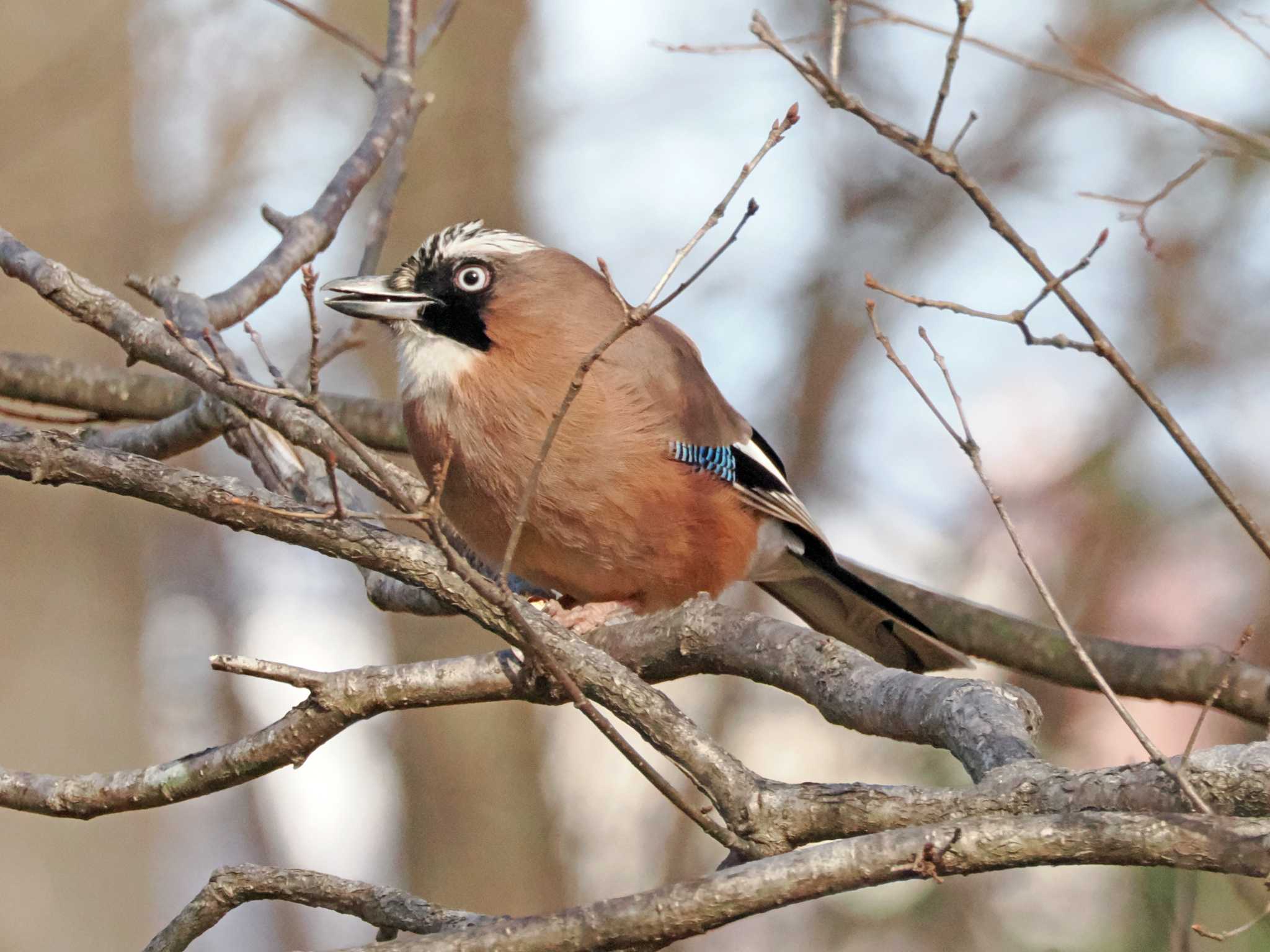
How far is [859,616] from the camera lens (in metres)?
5.61

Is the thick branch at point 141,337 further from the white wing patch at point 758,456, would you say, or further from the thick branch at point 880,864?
the white wing patch at point 758,456

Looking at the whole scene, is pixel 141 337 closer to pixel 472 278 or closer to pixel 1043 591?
pixel 472 278

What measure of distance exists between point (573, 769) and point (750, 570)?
15.9 ft

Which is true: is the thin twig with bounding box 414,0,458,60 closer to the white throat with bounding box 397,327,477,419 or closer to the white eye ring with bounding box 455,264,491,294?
the white eye ring with bounding box 455,264,491,294

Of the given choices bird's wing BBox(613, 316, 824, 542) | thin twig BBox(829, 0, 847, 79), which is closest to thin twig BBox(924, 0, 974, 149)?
thin twig BBox(829, 0, 847, 79)

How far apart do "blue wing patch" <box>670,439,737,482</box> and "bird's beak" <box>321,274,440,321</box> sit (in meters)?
1.07

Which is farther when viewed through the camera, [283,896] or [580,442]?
[580,442]

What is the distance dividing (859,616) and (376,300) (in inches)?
92.1

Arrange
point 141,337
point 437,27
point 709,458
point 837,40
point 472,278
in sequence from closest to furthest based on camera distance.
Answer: point 837,40, point 141,337, point 472,278, point 709,458, point 437,27

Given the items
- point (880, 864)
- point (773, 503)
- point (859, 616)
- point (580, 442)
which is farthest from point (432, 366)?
point (880, 864)

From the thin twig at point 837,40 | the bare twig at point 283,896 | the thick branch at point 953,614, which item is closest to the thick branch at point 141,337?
the thick branch at point 953,614

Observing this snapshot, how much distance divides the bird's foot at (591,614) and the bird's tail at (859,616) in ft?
2.98

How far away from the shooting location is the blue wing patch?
5137mm

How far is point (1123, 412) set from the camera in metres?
8.21
